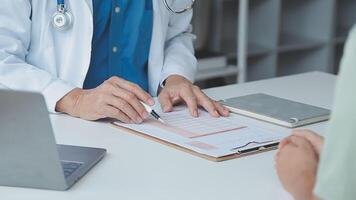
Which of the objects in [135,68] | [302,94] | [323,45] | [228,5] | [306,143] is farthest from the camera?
[323,45]

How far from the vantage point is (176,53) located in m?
1.97

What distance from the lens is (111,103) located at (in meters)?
1.43

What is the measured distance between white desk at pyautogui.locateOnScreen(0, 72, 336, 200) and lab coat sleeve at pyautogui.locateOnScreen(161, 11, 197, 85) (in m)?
0.51

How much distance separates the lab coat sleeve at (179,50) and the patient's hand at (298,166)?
883 millimetres

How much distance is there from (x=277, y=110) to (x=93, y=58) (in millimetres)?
579

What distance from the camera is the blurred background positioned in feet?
11.0

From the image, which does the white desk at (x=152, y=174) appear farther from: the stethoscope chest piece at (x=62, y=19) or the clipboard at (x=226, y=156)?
the stethoscope chest piece at (x=62, y=19)

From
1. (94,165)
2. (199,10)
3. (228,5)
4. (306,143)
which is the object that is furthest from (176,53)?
(228,5)

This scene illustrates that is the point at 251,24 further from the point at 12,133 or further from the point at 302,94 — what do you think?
the point at 12,133

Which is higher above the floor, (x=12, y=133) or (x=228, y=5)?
(x=12, y=133)

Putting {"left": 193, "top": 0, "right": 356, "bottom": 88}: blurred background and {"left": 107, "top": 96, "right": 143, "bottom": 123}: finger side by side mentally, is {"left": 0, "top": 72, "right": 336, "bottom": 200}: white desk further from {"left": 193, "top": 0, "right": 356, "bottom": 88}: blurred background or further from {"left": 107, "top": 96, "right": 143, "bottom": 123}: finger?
{"left": 193, "top": 0, "right": 356, "bottom": 88}: blurred background

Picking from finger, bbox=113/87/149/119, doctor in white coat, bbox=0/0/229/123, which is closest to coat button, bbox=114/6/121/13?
doctor in white coat, bbox=0/0/229/123

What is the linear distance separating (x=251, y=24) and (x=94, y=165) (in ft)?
8.79

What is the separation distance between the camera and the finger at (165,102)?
1.54 meters
